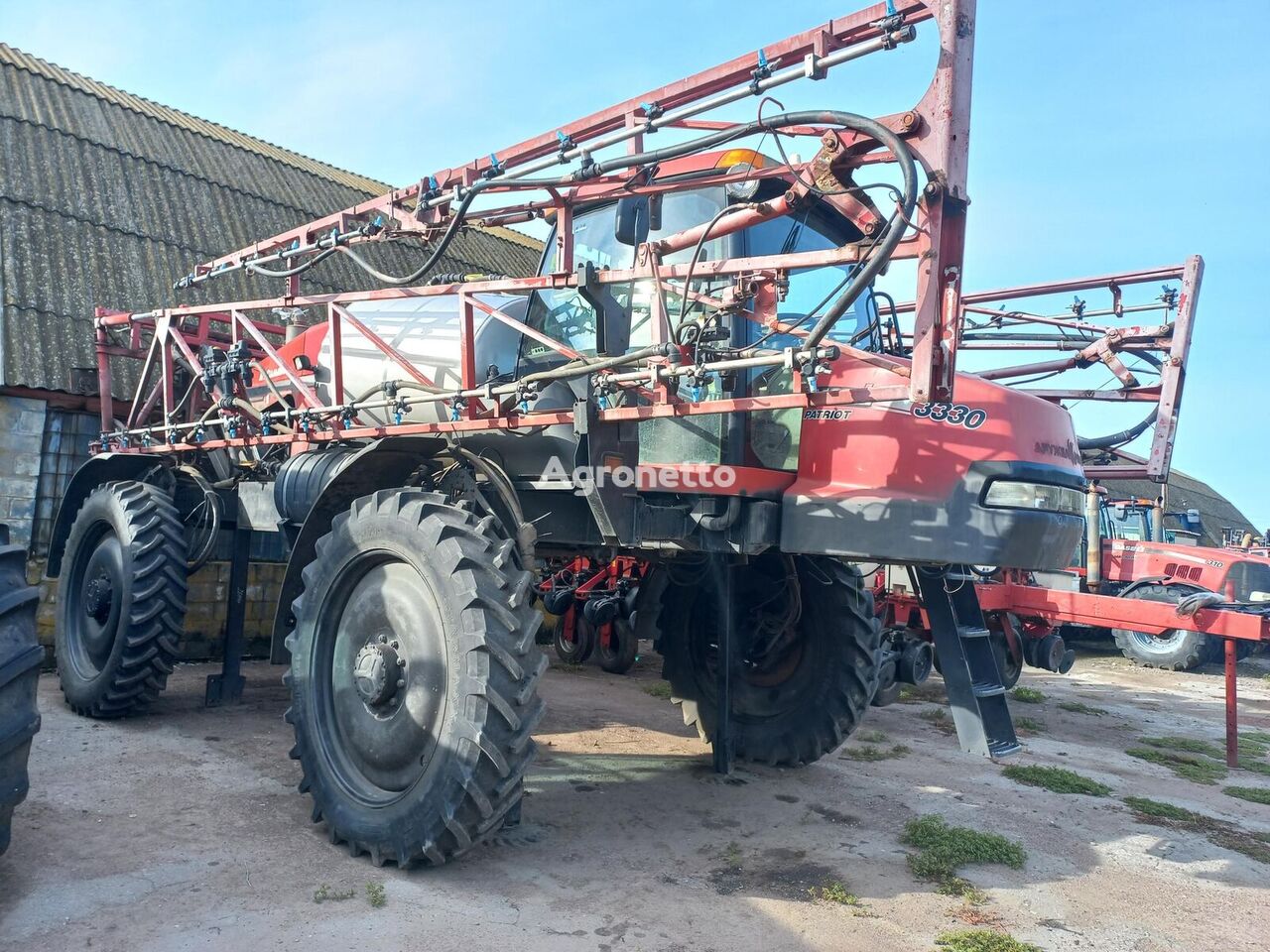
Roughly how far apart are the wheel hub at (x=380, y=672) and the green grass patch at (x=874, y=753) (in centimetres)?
338

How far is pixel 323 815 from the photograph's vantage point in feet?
12.8

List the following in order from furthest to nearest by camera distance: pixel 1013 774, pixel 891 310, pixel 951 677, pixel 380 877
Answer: pixel 1013 774, pixel 891 310, pixel 951 677, pixel 380 877

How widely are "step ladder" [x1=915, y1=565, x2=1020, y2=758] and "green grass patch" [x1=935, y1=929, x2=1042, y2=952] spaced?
116cm

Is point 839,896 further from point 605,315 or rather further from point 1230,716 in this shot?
point 1230,716

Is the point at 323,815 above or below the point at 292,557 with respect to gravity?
below

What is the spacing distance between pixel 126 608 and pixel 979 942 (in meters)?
5.04

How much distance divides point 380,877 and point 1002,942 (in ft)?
7.58

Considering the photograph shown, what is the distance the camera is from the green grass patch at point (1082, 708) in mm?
8742

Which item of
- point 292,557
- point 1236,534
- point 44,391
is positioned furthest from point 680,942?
point 1236,534

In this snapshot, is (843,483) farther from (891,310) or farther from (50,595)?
(50,595)

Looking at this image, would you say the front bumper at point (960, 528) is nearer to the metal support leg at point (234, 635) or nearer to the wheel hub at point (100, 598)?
the metal support leg at point (234, 635)

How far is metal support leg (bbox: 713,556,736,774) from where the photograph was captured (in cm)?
532

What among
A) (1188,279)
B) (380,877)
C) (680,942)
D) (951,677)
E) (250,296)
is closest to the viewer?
(680,942)

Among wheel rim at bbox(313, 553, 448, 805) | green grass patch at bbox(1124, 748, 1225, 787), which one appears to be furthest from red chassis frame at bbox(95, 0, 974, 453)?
green grass patch at bbox(1124, 748, 1225, 787)
